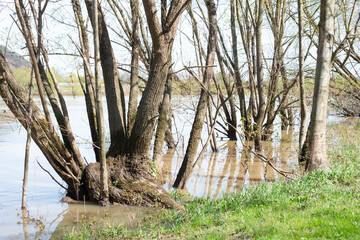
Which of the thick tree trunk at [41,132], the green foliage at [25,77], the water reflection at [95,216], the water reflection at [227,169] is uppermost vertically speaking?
the green foliage at [25,77]

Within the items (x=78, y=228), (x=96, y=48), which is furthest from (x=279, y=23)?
(x=78, y=228)

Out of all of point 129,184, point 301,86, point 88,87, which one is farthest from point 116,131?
point 301,86

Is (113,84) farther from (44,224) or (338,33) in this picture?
(338,33)

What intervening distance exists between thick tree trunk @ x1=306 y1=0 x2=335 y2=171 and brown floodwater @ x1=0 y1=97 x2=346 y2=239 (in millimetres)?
1396

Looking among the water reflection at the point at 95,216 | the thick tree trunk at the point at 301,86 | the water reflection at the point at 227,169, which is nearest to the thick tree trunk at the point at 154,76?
the water reflection at the point at 95,216

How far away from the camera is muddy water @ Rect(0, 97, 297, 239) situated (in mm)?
6168

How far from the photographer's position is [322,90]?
7.42 m

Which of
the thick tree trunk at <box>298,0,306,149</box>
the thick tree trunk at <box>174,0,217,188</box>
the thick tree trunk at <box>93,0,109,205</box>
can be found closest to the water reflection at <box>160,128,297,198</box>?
the thick tree trunk at <box>174,0,217,188</box>

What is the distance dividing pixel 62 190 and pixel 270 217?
5.24 meters

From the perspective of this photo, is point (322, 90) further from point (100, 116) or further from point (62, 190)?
point (62, 190)

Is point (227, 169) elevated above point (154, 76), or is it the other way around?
point (154, 76)

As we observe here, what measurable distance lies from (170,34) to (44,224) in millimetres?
4085

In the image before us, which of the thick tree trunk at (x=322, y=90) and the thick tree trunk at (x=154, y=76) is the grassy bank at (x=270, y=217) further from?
the thick tree trunk at (x=154, y=76)

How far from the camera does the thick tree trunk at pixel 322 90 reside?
7410 mm
